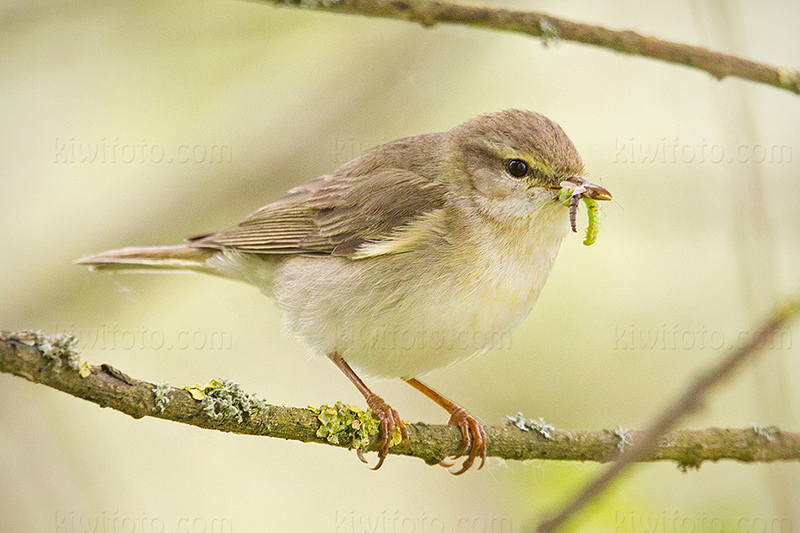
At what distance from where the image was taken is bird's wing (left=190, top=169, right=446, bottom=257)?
4.40 m

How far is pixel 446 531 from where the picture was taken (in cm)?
603

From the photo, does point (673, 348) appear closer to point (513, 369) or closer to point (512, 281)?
point (513, 369)

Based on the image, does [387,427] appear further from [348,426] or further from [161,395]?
[161,395]

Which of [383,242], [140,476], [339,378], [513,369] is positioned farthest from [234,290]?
[383,242]

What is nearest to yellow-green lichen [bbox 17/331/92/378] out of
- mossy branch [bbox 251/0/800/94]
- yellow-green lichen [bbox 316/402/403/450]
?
yellow-green lichen [bbox 316/402/403/450]

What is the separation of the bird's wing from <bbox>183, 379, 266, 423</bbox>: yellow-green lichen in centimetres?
153

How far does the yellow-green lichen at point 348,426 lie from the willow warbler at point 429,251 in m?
0.05

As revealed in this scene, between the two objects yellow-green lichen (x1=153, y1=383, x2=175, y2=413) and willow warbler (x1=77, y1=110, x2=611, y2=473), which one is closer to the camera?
yellow-green lichen (x1=153, y1=383, x2=175, y2=413)

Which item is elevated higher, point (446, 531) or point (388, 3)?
point (388, 3)

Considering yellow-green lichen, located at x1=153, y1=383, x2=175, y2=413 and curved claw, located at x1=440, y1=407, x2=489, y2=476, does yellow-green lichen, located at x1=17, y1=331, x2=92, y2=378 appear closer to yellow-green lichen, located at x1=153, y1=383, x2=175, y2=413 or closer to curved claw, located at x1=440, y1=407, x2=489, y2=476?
yellow-green lichen, located at x1=153, y1=383, x2=175, y2=413

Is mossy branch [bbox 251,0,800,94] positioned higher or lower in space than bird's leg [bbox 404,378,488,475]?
higher

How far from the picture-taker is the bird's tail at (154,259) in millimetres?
Answer: 4824

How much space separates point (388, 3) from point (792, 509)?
8.93 ft

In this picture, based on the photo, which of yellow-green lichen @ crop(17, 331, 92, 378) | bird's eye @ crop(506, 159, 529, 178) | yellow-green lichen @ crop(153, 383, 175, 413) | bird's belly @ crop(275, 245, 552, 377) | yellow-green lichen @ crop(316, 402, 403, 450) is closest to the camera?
yellow-green lichen @ crop(17, 331, 92, 378)
